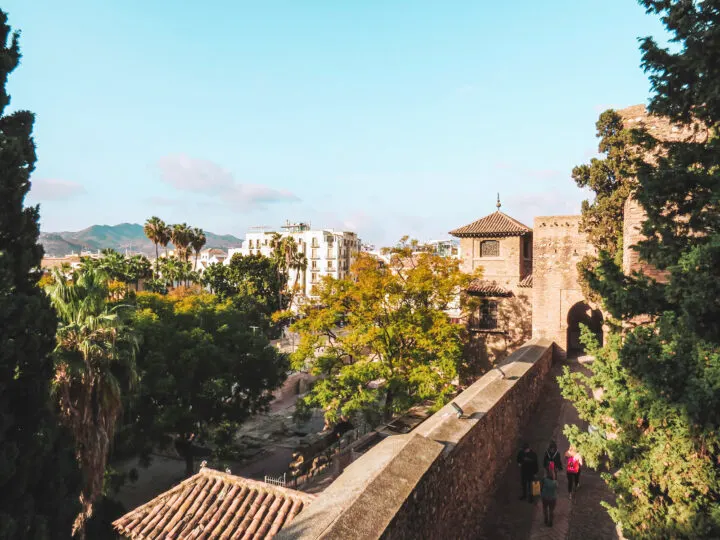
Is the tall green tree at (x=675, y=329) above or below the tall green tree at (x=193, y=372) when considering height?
above

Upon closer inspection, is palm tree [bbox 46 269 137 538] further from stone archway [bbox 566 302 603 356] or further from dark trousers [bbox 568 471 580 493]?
stone archway [bbox 566 302 603 356]

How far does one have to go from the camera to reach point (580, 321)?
25125 mm

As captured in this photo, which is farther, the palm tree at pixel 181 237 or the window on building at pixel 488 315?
the palm tree at pixel 181 237

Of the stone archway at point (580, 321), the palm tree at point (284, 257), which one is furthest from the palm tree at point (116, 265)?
the stone archway at point (580, 321)

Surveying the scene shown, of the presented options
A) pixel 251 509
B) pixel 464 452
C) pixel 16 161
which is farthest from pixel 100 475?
pixel 464 452

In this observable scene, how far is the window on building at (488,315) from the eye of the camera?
27359mm

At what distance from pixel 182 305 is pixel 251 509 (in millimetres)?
15898

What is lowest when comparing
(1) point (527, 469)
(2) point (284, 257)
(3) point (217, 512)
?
(3) point (217, 512)

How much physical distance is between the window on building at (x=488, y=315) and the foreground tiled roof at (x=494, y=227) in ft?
13.7

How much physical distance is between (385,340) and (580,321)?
483 inches

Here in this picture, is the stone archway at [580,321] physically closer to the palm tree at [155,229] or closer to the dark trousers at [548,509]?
the dark trousers at [548,509]

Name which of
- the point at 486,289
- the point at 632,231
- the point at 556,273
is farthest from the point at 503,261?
the point at 632,231

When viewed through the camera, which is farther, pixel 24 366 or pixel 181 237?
pixel 181 237

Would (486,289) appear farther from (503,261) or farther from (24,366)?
(24,366)
